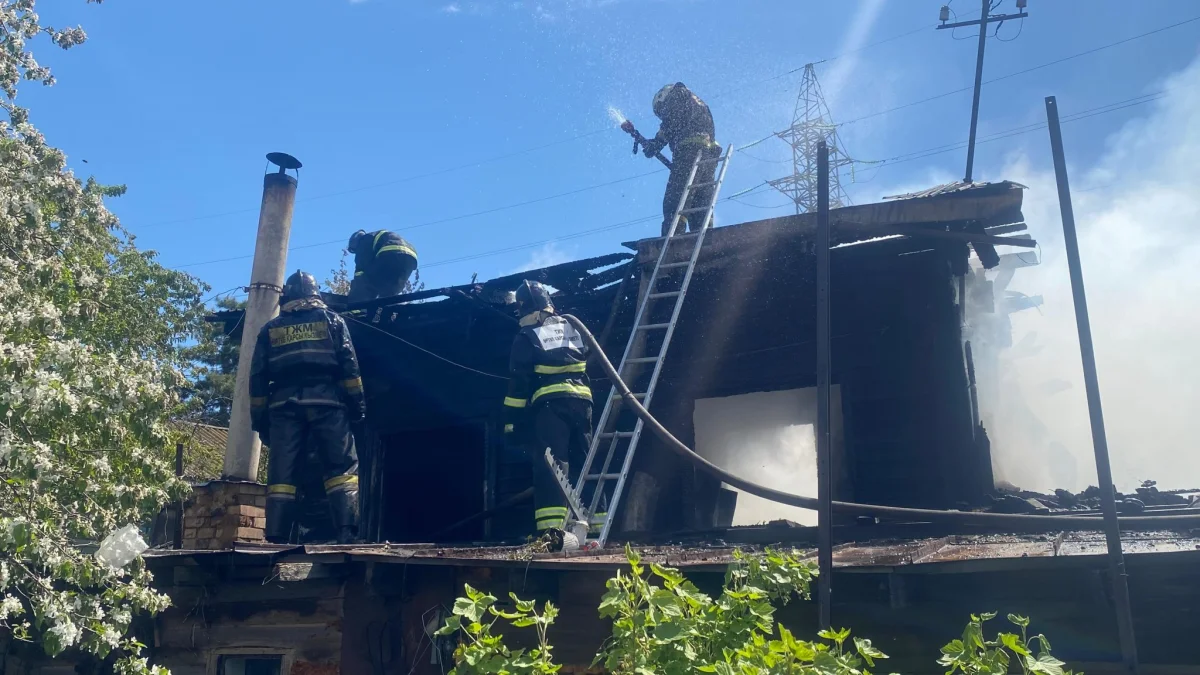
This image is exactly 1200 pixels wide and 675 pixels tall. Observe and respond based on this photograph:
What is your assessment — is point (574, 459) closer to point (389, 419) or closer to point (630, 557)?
point (389, 419)

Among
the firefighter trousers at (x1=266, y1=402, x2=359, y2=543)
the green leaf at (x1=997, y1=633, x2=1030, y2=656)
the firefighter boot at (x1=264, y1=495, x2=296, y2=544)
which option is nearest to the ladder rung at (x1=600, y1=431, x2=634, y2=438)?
the firefighter trousers at (x1=266, y1=402, x2=359, y2=543)

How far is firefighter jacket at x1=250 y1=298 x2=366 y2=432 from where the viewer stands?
7266 millimetres

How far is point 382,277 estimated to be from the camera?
29.6 ft

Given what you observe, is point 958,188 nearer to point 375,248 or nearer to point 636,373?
point 636,373

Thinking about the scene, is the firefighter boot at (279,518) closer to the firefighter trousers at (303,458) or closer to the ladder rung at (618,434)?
the firefighter trousers at (303,458)

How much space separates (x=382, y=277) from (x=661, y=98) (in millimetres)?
3982

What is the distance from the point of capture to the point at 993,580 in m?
4.24

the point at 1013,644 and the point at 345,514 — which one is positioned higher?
the point at 345,514

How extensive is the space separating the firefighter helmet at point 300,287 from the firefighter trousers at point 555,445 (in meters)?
2.20

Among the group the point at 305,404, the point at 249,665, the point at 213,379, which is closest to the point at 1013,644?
the point at 249,665

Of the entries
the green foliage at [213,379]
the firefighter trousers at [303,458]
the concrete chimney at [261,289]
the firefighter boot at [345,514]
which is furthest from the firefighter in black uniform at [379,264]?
the green foliage at [213,379]

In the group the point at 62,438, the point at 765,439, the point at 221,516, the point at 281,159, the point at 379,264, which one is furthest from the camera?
the point at 765,439

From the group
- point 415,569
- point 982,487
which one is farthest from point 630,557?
point 982,487

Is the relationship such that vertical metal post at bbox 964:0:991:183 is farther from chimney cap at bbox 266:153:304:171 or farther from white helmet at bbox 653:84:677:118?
chimney cap at bbox 266:153:304:171
